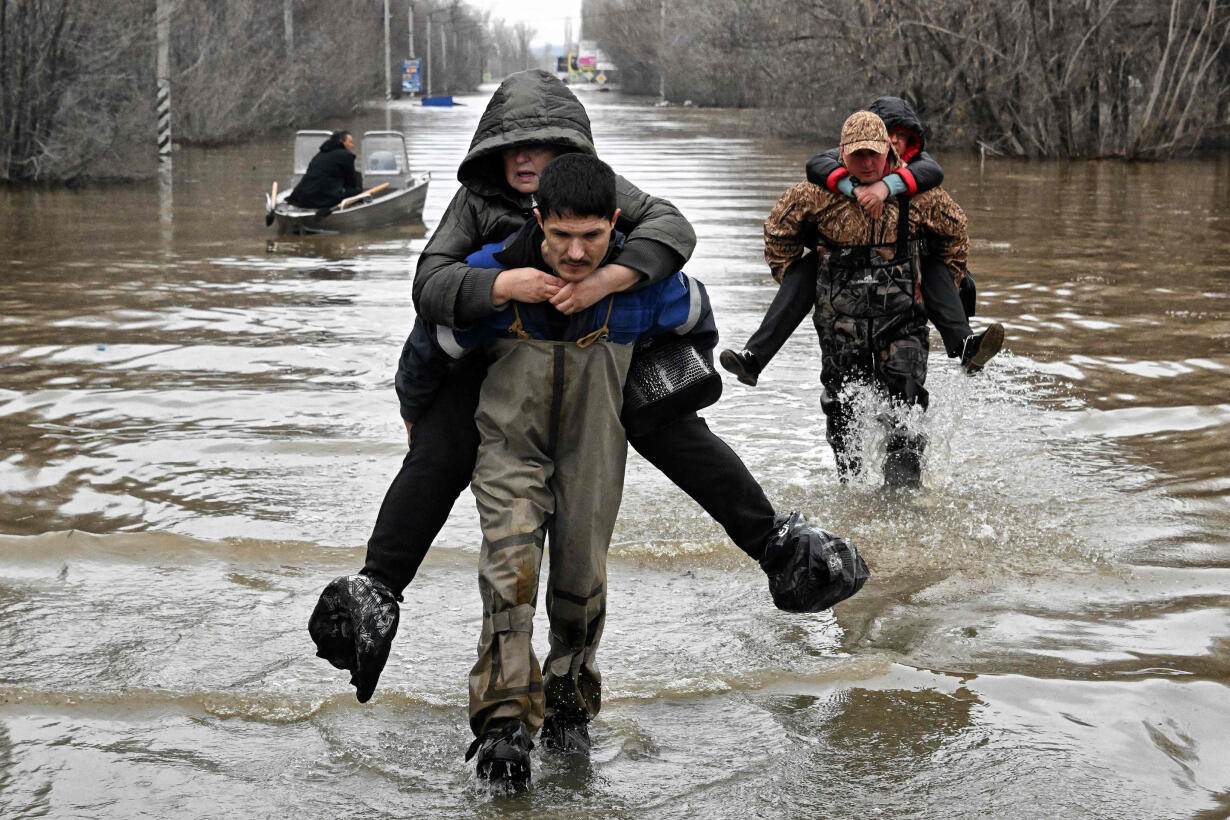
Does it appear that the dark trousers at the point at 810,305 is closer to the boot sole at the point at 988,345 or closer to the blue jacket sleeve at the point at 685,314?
the boot sole at the point at 988,345

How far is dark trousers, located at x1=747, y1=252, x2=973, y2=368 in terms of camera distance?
22.0ft

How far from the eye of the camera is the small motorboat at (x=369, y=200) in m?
19.2

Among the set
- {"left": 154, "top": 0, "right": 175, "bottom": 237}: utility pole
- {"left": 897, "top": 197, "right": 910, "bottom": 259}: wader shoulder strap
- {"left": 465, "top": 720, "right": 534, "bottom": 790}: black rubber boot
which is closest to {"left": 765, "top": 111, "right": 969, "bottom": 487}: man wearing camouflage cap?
{"left": 897, "top": 197, "right": 910, "bottom": 259}: wader shoulder strap

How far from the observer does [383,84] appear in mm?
89875

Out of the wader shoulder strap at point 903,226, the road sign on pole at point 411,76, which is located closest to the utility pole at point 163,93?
the wader shoulder strap at point 903,226

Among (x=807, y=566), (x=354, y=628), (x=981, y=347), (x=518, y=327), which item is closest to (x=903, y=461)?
(x=981, y=347)

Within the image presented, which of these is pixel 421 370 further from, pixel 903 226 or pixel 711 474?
pixel 903 226

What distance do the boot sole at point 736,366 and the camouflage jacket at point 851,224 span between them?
48 cm

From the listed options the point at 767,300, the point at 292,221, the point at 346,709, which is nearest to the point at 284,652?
the point at 346,709

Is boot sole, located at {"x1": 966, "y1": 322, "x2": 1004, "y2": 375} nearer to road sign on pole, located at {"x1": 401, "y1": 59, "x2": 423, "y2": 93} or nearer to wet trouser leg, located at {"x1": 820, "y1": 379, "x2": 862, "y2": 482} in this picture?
wet trouser leg, located at {"x1": 820, "y1": 379, "x2": 862, "y2": 482}

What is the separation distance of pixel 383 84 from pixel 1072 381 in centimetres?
8416

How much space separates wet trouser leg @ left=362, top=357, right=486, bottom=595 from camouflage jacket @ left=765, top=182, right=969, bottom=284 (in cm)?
274

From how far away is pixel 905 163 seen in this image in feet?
21.5

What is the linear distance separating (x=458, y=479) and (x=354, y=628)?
485 millimetres
